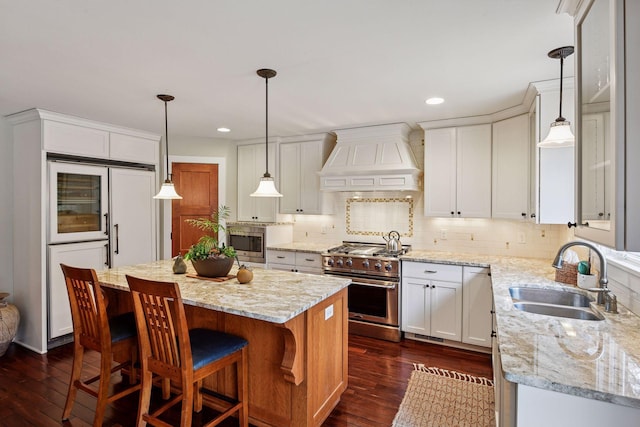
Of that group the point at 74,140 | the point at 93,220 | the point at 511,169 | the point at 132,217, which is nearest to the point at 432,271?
the point at 511,169

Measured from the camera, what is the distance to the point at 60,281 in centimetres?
371

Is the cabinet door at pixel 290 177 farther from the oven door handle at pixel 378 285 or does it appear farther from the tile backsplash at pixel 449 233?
the oven door handle at pixel 378 285

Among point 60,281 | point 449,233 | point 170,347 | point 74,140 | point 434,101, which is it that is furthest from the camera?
point 449,233

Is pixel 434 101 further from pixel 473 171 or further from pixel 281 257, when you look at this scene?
pixel 281 257

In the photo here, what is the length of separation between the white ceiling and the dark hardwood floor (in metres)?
2.44

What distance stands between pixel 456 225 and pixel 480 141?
101 centimetres

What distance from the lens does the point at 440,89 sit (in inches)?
115

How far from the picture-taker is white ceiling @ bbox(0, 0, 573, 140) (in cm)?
177

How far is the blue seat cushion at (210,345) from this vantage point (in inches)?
77.1

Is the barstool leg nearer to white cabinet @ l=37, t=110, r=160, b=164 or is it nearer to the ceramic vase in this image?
the ceramic vase

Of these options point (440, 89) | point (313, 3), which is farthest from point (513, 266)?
point (313, 3)

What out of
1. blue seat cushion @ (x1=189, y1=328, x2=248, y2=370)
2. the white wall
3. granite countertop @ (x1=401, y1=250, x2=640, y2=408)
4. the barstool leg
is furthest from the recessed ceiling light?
the white wall

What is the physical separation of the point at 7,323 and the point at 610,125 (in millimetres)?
4840

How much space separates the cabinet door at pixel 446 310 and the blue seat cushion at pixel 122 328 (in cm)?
275
